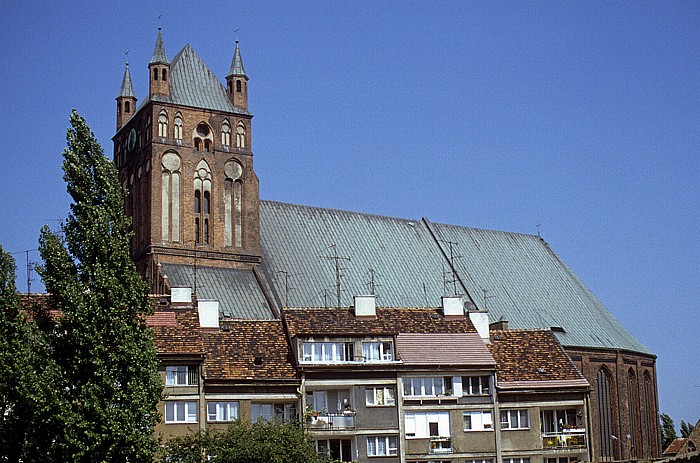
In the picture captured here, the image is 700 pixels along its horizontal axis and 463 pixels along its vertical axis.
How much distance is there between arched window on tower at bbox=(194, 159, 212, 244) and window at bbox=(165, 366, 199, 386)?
22.2 m

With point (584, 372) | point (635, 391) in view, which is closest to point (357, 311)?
point (584, 372)

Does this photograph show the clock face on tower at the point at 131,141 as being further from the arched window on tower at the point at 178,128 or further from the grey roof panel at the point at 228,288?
the grey roof panel at the point at 228,288

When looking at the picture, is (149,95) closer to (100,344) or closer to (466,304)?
(466,304)

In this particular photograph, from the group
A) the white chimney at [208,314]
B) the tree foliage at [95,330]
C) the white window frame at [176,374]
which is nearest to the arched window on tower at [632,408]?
the white chimney at [208,314]

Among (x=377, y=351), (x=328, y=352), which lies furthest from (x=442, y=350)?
(x=328, y=352)

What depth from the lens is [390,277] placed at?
95.4 meters

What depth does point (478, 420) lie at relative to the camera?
70.9 metres

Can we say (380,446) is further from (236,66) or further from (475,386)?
(236,66)

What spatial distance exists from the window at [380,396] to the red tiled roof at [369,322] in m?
3.08

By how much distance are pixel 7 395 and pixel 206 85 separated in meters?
40.9

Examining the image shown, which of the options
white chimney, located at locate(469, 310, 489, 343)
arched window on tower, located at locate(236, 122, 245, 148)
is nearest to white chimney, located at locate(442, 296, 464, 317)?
white chimney, located at locate(469, 310, 489, 343)

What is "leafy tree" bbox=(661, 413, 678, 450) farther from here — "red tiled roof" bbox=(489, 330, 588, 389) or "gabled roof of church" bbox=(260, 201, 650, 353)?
"red tiled roof" bbox=(489, 330, 588, 389)

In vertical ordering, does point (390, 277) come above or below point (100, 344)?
above

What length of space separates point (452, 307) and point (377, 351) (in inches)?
331
